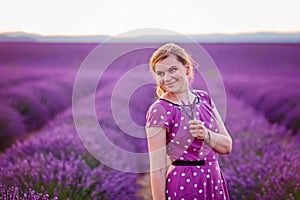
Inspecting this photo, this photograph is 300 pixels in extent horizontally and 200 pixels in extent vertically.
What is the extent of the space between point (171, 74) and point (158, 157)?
262 millimetres

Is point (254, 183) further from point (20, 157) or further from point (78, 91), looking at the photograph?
point (78, 91)

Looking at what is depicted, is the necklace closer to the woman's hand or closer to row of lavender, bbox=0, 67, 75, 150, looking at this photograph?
the woman's hand

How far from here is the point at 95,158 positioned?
3.21 metres

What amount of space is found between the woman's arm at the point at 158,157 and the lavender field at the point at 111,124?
A: 38.4 inches

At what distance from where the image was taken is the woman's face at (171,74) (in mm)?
1460

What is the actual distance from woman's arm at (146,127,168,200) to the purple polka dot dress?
0.03 meters

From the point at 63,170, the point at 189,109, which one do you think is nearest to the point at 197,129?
the point at 189,109

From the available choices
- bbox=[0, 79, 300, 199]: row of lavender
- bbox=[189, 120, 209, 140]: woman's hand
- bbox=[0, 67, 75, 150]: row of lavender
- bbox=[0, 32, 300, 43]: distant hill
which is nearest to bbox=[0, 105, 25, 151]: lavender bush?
bbox=[0, 67, 75, 150]: row of lavender

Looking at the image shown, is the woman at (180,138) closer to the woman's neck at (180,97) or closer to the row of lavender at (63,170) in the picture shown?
the woman's neck at (180,97)

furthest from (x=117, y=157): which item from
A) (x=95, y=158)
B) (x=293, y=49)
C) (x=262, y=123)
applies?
(x=293, y=49)

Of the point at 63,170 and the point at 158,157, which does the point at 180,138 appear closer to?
the point at 158,157

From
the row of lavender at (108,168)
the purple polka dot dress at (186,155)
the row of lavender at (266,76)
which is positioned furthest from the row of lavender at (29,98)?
the purple polka dot dress at (186,155)

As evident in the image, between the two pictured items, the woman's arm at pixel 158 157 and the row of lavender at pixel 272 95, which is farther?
the row of lavender at pixel 272 95

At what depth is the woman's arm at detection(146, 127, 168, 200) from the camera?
140cm
